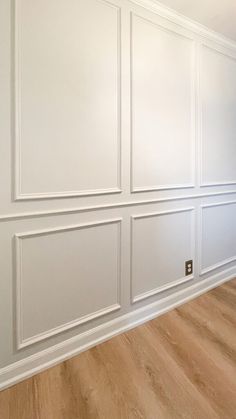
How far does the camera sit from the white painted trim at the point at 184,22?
1.83 m

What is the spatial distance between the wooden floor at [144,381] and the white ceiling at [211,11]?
2.41m

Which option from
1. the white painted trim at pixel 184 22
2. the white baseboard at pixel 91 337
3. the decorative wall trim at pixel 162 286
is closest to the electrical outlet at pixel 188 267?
the decorative wall trim at pixel 162 286

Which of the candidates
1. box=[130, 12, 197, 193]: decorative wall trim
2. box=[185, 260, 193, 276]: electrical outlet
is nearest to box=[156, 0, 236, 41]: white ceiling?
box=[130, 12, 197, 193]: decorative wall trim

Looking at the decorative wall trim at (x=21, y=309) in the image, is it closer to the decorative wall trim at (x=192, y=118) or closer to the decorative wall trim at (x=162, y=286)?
the decorative wall trim at (x=162, y=286)

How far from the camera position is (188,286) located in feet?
7.55

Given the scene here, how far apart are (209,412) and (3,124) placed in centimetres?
176

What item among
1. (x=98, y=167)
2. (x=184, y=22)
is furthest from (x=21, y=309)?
(x=184, y=22)

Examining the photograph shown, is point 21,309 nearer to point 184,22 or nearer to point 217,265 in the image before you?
point 217,265

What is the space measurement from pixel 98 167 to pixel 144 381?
1292 mm

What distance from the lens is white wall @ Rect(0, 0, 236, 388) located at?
137 cm

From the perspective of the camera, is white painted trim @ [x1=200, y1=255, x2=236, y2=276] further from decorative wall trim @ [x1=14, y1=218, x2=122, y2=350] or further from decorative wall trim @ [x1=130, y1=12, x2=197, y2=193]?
decorative wall trim @ [x1=14, y1=218, x2=122, y2=350]

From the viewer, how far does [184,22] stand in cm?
204

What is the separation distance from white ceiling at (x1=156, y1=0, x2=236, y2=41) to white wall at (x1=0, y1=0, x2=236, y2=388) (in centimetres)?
7

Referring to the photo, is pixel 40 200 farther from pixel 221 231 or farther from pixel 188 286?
pixel 221 231
